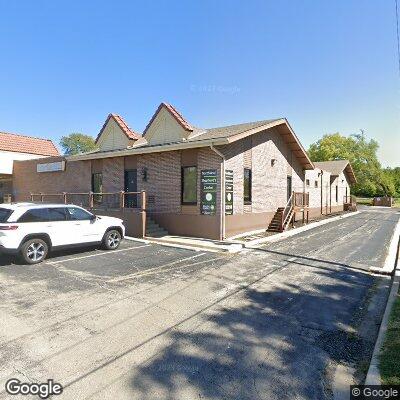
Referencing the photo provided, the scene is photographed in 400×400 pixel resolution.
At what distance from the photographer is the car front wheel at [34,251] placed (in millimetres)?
8718

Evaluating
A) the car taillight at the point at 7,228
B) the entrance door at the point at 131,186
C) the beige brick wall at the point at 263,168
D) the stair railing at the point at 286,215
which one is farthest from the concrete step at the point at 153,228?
the stair railing at the point at 286,215

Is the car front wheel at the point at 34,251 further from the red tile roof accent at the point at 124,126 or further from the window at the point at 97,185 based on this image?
the red tile roof accent at the point at 124,126

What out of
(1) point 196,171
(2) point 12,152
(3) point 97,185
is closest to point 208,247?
(1) point 196,171

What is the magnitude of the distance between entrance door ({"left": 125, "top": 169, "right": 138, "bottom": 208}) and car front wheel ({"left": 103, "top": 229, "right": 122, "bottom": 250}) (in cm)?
534

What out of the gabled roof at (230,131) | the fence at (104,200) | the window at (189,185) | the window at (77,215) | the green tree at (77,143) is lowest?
the window at (77,215)

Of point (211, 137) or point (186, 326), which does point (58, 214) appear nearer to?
point (186, 326)

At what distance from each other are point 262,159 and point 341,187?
23.5 m

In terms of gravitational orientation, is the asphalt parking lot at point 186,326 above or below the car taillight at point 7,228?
below

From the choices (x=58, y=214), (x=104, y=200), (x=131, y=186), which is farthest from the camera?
(x=104, y=200)

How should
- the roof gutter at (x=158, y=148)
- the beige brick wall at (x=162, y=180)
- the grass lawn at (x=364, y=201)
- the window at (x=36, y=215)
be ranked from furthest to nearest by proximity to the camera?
the grass lawn at (x=364, y=201), the beige brick wall at (x=162, y=180), the roof gutter at (x=158, y=148), the window at (x=36, y=215)

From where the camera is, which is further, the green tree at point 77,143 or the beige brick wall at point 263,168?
the green tree at point 77,143

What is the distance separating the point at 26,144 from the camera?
2659cm

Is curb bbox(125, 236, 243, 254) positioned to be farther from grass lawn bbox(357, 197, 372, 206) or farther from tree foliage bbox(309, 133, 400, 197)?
grass lawn bbox(357, 197, 372, 206)

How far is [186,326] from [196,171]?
9.70m
